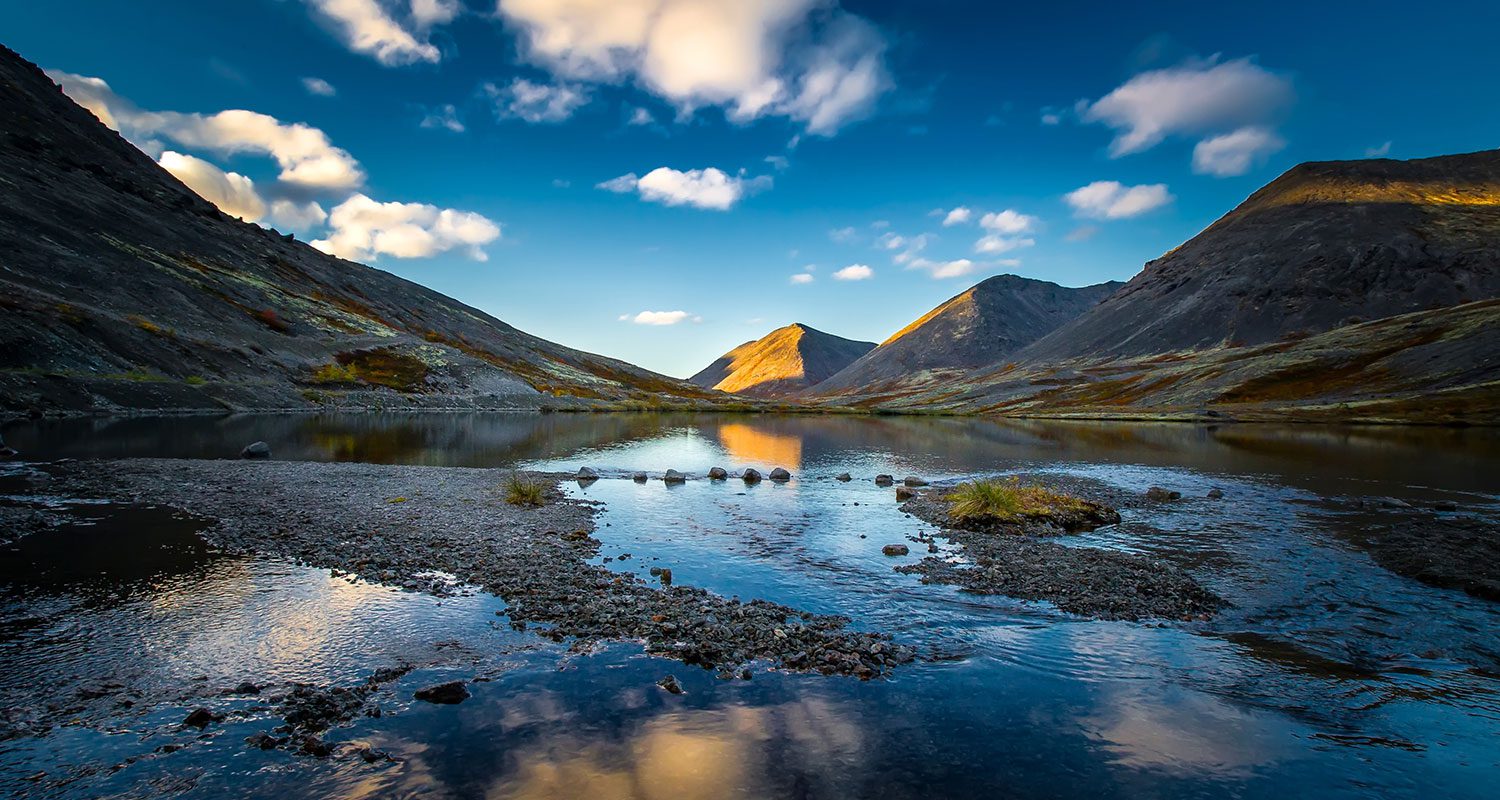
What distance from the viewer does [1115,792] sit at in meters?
10.2

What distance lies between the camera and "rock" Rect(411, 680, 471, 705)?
12.4 meters

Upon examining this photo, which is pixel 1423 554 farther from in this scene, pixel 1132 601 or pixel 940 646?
pixel 940 646

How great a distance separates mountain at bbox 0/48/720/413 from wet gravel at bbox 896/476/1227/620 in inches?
3715

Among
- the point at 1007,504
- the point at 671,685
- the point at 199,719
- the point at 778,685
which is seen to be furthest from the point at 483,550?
the point at 1007,504

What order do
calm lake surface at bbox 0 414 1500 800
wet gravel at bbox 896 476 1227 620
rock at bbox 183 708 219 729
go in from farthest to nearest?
wet gravel at bbox 896 476 1227 620 < rock at bbox 183 708 219 729 < calm lake surface at bbox 0 414 1500 800

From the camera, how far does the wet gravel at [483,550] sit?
51.4 feet

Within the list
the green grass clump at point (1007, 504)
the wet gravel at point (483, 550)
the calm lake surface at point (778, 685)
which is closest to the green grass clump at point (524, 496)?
the wet gravel at point (483, 550)

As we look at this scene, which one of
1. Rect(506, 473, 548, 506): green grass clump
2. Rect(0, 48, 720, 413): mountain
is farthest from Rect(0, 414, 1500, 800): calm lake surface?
Rect(0, 48, 720, 413): mountain

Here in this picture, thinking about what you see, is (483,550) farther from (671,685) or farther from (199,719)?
(671,685)

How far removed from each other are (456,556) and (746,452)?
48820 mm

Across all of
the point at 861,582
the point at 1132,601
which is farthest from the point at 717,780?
the point at 1132,601

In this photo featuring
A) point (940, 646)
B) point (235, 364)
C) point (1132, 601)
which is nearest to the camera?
point (940, 646)

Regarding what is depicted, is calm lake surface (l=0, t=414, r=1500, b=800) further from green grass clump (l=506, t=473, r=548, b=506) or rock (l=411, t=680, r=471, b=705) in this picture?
green grass clump (l=506, t=473, r=548, b=506)

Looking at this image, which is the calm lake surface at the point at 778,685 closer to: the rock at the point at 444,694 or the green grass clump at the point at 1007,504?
the rock at the point at 444,694
